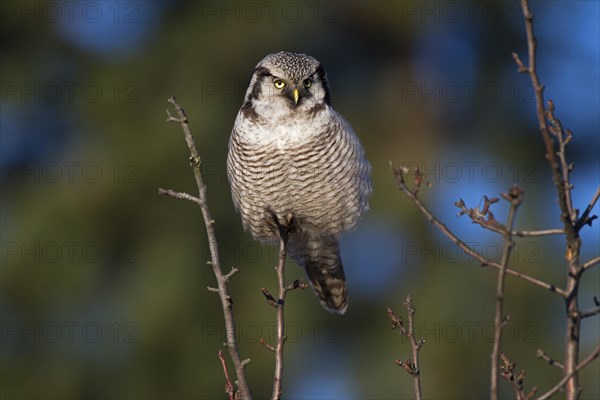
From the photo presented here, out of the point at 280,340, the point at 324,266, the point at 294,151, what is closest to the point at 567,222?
the point at 280,340

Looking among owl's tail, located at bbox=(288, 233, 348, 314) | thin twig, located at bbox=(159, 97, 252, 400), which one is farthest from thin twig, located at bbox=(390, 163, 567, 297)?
owl's tail, located at bbox=(288, 233, 348, 314)

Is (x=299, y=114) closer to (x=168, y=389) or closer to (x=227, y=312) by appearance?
(x=227, y=312)

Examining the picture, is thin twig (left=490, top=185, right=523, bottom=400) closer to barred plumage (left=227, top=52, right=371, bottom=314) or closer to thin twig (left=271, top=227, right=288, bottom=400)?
thin twig (left=271, top=227, right=288, bottom=400)

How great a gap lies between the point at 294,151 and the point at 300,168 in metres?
0.09

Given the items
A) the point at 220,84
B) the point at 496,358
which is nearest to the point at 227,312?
the point at 496,358

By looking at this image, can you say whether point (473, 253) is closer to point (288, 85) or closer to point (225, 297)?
point (225, 297)

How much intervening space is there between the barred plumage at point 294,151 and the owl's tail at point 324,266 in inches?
18.8

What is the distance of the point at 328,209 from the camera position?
4762 millimetres

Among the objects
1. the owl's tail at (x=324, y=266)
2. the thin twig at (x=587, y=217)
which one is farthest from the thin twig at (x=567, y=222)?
the owl's tail at (x=324, y=266)

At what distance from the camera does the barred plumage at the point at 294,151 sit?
4457 mm

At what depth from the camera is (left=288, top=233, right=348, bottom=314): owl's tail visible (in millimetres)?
5363

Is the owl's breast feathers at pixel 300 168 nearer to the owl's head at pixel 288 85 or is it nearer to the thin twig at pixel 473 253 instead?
the owl's head at pixel 288 85

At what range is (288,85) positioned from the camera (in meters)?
4.48

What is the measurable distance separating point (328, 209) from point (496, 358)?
8.54ft
